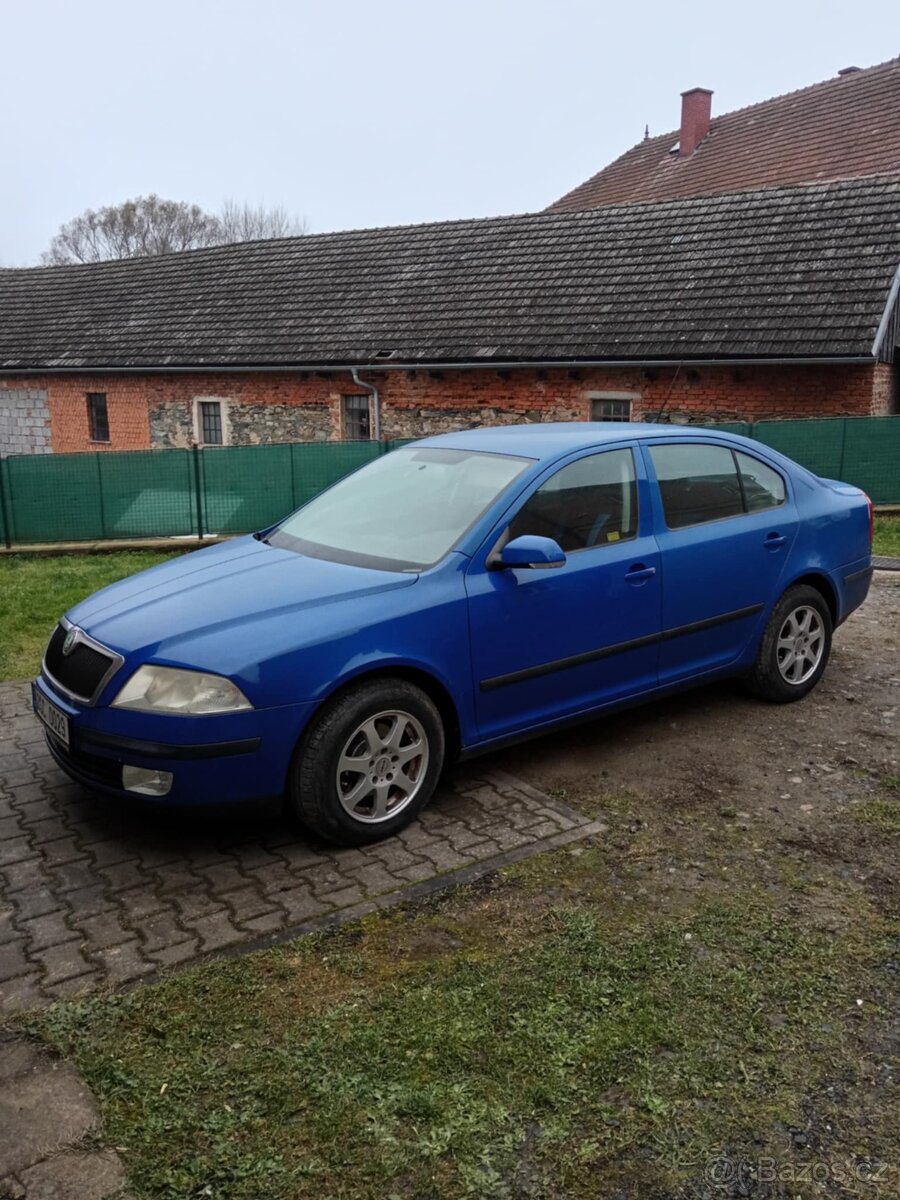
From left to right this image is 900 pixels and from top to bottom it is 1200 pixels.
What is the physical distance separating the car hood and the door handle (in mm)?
1234

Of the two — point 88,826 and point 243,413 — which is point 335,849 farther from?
point 243,413

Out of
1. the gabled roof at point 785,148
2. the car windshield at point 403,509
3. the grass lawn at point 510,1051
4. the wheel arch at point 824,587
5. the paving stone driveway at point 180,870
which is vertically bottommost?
the grass lawn at point 510,1051

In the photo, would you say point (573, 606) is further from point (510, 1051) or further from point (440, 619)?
point (510, 1051)

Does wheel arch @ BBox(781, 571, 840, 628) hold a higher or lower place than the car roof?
lower

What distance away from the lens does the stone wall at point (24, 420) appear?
25.5 metres

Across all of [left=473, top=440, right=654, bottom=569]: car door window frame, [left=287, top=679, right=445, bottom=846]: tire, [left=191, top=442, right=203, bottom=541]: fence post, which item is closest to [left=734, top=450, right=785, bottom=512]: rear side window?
[left=473, top=440, right=654, bottom=569]: car door window frame

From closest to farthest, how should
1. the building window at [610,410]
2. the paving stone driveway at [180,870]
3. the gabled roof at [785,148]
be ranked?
the paving stone driveway at [180,870] < the building window at [610,410] < the gabled roof at [785,148]

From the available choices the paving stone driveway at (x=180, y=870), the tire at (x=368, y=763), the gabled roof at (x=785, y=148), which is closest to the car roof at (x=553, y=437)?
the tire at (x=368, y=763)

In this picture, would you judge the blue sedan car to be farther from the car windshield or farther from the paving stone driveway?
the paving stone driveway

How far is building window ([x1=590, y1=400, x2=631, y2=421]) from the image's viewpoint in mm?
17344

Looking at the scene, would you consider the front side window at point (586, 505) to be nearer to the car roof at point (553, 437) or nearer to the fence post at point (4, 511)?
the car roof at point (553, 437)

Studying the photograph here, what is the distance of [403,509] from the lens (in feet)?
17.1

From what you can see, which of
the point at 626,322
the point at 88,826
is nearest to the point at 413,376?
the point at 626,322

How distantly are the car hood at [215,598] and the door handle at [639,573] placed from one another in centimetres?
123
